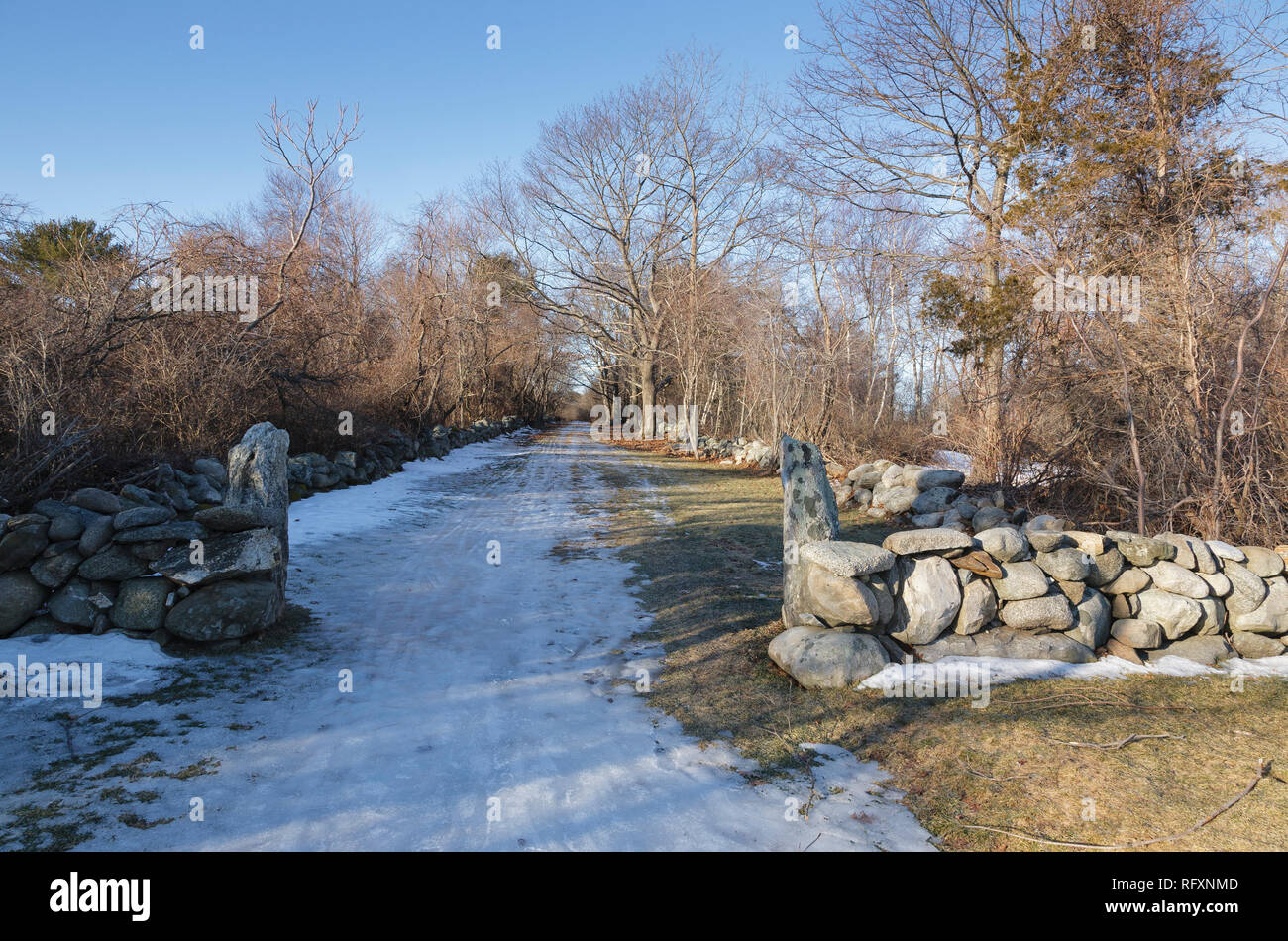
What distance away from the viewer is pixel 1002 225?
10.9 m

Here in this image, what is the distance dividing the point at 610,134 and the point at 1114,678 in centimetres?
2726

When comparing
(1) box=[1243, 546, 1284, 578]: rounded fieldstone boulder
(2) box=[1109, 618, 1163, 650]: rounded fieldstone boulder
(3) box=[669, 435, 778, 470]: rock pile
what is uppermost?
(3) box=[669, 435, 778, 470]: rock pile

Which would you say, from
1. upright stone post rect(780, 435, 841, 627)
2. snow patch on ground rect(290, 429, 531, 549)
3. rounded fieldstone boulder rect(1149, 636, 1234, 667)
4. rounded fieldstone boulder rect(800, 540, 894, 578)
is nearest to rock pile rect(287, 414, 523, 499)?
snow patch on ground rect(290, 429, 531, 549)

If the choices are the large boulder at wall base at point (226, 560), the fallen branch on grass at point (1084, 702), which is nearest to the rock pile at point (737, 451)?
the fallen branch on grass at point (1084, 702)

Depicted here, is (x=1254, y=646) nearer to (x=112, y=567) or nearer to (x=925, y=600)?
(x=925, y=600)

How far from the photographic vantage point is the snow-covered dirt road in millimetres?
2938

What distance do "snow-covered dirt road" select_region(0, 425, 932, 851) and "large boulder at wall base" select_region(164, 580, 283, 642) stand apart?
Result: 0.66 ft

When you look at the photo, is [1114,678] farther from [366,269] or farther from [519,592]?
[366,269]

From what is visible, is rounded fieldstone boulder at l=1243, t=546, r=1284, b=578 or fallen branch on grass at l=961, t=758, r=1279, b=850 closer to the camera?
fallen branch on grass at l=961, t=758, r=1279, b=850

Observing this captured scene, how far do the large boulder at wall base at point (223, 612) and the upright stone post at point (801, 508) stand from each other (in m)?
4.09

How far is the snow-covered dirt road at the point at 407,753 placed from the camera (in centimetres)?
294

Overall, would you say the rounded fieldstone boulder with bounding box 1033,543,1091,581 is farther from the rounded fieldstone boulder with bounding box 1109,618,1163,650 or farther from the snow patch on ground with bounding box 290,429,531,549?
the snow patch on ground with bounding box 290,429,531,549
